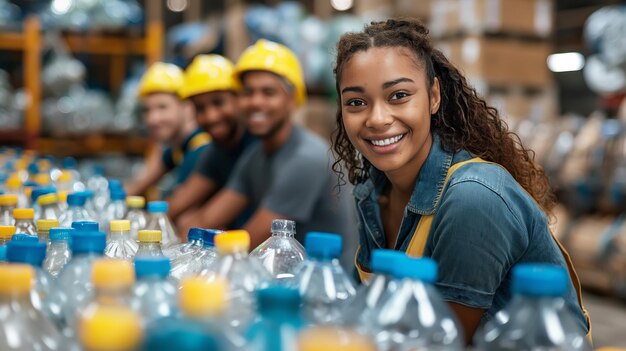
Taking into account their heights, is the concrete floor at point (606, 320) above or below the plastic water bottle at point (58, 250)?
below

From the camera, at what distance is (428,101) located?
2088 millimetres

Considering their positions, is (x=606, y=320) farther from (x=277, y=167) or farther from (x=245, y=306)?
(x=245, y=306)

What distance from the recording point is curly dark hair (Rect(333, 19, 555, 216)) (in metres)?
2.04

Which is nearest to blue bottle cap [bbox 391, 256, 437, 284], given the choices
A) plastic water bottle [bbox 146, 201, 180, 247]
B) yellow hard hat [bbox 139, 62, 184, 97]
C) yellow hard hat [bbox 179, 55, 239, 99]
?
plastic water bottle [bbox 146, 201, 180, 247]

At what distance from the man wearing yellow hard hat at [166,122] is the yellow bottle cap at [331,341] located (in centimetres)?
459

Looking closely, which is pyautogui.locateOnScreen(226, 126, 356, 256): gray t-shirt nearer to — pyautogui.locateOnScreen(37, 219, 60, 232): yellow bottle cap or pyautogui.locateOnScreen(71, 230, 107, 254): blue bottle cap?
pyautogui.locateOnScreen(37, 219, 60, 232): yellow bottle cap

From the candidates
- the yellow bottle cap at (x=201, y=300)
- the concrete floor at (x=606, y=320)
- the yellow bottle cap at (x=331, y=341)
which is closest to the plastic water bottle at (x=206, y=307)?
the yellow bottle cap at (x=201, y=300)

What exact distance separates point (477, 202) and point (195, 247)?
28.8 inches

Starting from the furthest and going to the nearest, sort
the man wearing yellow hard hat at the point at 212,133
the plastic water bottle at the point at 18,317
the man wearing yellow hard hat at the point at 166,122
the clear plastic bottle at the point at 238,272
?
the man wearing yellow hard hat at the point at 166,122 → the man wearing yellow hard hat at the point at 212,133 → the clear plastic bottle at the point at 238,272 → the plastic water bottle at the point at 18,317

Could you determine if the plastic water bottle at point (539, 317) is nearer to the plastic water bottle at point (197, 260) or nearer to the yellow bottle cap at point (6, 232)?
the plastic water bottle at point (197, 260)

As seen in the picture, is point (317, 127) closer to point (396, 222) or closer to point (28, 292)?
point (396, 222)

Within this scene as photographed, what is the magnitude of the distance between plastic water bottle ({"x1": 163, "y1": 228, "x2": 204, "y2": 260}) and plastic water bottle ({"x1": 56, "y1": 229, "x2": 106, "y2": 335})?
42cm

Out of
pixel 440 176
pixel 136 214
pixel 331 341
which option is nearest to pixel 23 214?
pixel 136 214

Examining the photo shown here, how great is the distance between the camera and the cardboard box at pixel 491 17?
22.9ft
